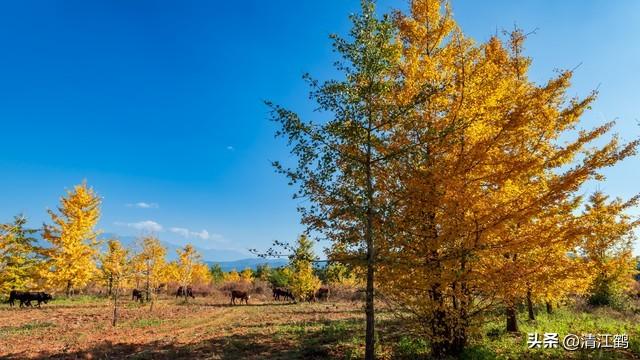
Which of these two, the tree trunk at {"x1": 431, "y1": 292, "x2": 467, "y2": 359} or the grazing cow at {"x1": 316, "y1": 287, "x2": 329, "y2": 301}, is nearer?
the tree trunk at {"x1": 431, "y1": 292, "x2": 467, "y2": 359}

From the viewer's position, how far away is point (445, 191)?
361 inches

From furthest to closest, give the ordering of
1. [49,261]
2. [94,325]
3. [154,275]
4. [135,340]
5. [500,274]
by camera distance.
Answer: [154,275]
[49,261]
[94,325]
[135,340]
[500,274]

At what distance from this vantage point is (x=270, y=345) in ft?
50.2

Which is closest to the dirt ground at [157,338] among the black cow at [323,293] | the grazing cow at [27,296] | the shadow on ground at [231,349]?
the shadow on ground at [231,349]

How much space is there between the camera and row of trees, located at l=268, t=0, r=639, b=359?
29.6 feet

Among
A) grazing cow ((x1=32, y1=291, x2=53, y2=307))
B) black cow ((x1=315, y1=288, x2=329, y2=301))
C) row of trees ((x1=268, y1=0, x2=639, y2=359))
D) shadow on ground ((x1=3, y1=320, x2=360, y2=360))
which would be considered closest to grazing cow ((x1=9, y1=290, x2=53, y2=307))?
grazing cow ((x1=32, y1=291, x2=53, y2=307))

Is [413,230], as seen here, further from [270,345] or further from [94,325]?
[94,325]

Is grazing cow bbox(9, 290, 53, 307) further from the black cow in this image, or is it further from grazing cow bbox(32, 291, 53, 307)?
the black cow

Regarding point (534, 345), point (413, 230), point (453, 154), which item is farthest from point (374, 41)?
point (534, 345)

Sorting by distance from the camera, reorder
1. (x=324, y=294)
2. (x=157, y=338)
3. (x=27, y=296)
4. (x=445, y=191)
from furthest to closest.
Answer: (x=324, y=294), (x=27, y=296), (x=157, y=338), (x=445, y=191)

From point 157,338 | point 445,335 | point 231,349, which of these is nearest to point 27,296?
point 157,338

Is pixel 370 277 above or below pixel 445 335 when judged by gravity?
above

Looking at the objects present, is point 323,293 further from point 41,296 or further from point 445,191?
point 445,191

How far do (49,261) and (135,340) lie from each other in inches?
827
